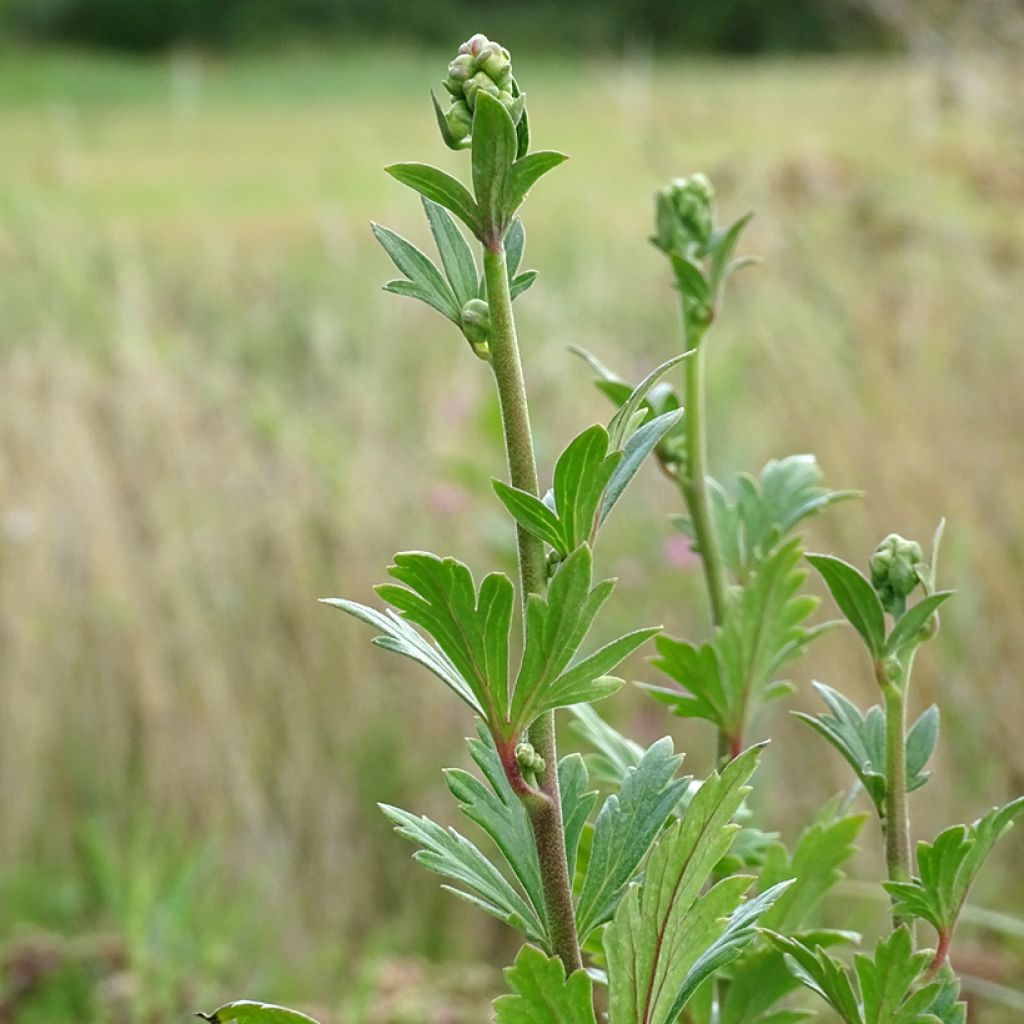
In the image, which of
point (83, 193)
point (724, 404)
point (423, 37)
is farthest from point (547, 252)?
point (423, 37)

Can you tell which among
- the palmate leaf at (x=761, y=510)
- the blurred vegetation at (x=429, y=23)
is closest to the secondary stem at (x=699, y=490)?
the palmate leaf at (x=761, y=510)

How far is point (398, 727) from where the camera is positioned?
127 cm

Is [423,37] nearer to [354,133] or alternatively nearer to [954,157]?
[354,133]

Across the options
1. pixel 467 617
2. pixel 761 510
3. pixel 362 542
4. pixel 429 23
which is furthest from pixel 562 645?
pixel 429 23

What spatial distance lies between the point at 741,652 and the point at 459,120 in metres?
0.11

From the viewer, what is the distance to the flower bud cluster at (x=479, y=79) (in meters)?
0.16

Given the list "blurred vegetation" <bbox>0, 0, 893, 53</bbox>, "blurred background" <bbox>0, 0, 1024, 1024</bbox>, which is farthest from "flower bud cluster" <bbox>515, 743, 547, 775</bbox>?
"blurred vegetation" <bbox>0, 0, 893, 53</bbox>

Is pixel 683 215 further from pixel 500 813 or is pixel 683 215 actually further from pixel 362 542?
pixel 362 542

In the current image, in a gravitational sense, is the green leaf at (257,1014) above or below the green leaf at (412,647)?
below

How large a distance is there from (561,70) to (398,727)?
839 cm

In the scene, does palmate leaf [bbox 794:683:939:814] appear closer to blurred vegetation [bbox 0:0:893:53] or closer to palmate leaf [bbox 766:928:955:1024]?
palmate leaf [bbox 766:928:955:1024]

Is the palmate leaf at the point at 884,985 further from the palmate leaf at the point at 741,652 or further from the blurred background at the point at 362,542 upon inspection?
the blurred background at the point at 362,542

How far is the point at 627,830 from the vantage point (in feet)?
0.58

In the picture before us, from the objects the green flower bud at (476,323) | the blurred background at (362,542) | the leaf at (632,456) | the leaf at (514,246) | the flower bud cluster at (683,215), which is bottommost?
the blurred background at (362,542)
